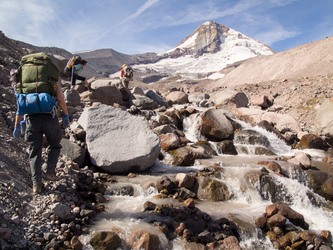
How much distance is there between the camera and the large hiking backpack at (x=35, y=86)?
3.98 metres

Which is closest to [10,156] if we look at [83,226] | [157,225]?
[83,226]

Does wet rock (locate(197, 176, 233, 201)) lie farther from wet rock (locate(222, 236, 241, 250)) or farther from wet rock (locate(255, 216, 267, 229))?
wet rock (locate(222, 236, 241, 250))

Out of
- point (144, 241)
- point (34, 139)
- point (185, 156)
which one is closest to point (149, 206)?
point (144, 241)

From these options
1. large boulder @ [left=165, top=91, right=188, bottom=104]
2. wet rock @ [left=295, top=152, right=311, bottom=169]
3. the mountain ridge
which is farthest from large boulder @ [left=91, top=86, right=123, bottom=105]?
the mountain ridge

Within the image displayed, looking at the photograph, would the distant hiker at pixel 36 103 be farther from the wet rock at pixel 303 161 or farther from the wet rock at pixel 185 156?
the wet rock at pixel 303 161

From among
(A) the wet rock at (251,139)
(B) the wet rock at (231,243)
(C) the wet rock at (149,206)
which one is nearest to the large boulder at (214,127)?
(A) the wet rock at (251,139)

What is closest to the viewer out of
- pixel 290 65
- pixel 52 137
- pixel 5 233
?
pixel 5 233

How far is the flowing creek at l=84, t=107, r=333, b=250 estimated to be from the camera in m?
4.76

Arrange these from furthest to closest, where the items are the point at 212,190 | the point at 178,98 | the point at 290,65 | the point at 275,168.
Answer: the point at 290,65 → the point at 178,98 → the point at 275,168 → the point at 212,190

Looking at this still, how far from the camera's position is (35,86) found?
406 cm

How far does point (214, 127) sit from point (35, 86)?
29.3ft

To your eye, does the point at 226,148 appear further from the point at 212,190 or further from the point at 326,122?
the point at 326,122

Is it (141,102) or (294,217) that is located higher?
(141,102)

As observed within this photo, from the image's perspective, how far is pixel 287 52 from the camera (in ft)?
158
